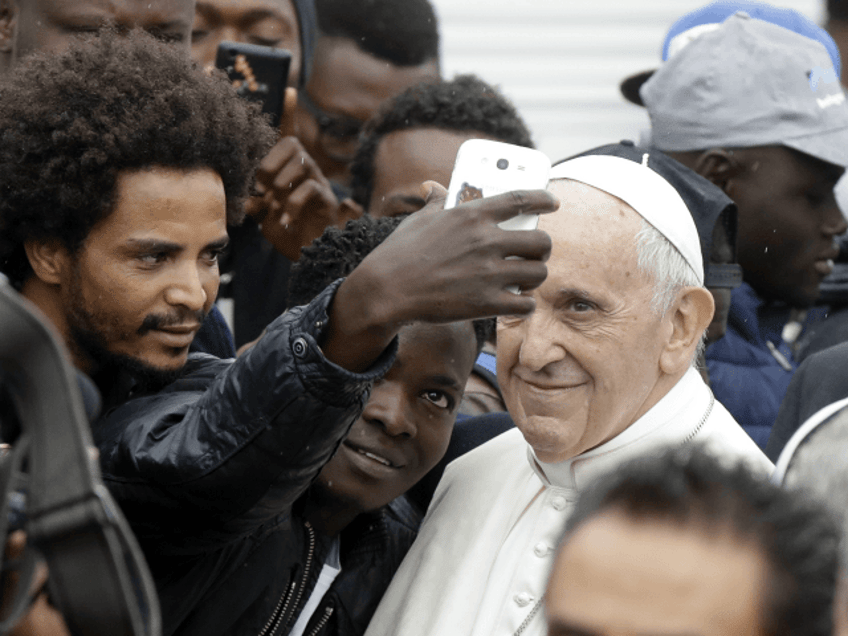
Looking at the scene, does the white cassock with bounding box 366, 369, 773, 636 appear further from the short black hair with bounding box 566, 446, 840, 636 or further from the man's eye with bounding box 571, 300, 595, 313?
the short black hair with bounding box 566, 446, 840, 636

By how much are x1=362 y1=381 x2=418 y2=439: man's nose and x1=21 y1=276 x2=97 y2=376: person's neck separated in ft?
2.33

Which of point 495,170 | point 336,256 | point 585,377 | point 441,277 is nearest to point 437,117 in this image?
point 336,256

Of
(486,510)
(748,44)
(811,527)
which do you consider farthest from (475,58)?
(811,527)

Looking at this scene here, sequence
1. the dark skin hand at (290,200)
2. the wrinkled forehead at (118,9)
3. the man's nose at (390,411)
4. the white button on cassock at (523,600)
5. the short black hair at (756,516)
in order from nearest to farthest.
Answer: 1. the short black hair at (756,516)
2. the white button on cassock at (523,600)
3. the man's nose at (390,411)
4. the wrinkled forehead at (118,9)
5. the dark skin hand at (290,200)

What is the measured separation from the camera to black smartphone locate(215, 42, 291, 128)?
3717mm

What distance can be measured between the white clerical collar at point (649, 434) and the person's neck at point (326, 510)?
483mm

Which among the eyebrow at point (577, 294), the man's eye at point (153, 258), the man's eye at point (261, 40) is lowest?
the eyebrow at point (577, 294)

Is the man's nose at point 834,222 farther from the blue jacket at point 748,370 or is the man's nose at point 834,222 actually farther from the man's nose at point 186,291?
the man's nose at point 186,291

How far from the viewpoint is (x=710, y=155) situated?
3.93 metres

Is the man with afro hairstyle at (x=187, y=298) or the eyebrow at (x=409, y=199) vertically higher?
the man with afro hairstyle at (x=187, y=298)

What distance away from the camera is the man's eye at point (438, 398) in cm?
279

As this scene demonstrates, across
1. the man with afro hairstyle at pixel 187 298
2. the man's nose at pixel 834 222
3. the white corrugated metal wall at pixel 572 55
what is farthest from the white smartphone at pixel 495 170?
the white corrugated metal wall at pixel 572 55

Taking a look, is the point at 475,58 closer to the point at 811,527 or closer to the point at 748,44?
the point at 748,44

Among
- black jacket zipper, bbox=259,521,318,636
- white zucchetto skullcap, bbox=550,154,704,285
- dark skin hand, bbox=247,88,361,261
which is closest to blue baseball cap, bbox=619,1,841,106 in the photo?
dark skin hand, bbox=247,88,361,261
